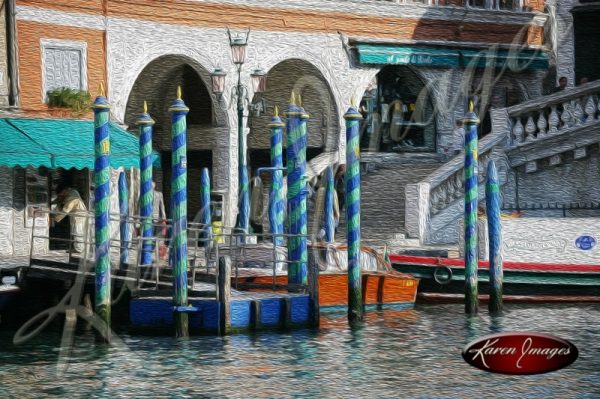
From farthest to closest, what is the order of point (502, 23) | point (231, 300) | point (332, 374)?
point (502, 23)
point (231, 300)
point (332, 374)

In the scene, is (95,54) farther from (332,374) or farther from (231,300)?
(332,374)

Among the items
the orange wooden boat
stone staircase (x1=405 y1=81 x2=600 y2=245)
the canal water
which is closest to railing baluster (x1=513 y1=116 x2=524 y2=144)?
stone staircase (x1=405 y1=81 x2=600 y2=245)

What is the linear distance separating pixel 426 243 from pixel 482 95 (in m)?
6.83

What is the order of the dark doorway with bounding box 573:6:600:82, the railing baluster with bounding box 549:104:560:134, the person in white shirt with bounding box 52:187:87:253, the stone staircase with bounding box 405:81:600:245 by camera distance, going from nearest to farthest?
the person in white shirt with bounding box 52:187:87:253 < the stone staircase with bounding box 405:81:600:245 < the railing baluster with bounding box 549:104:560:134 < the dark doorway with bounding box 573:6:600:82

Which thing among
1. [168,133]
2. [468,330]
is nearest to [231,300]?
[468,330]

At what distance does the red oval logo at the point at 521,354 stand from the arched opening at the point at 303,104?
14777 mm

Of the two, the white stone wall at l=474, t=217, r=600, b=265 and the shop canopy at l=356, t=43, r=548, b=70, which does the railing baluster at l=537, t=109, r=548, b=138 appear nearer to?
the shop canopy at l=356, t=43, r=548, b=70

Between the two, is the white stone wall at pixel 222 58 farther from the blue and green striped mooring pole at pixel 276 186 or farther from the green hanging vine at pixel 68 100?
the blue and green striped mooring pole at pixel 276 186

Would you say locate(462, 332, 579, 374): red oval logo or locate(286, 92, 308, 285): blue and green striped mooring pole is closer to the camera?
locate(462, 332, 579, 374): red oval logo

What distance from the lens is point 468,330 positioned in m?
21.8

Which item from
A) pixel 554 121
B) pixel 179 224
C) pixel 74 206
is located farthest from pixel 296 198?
pixel 554 121

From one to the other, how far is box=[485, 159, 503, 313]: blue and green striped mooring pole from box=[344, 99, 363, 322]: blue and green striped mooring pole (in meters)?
1.92

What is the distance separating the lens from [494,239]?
2347 cm

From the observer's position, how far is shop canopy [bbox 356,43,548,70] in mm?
33125
